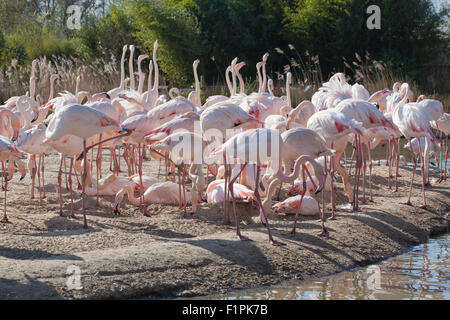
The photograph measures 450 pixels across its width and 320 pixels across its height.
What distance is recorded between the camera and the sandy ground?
4.37 meters

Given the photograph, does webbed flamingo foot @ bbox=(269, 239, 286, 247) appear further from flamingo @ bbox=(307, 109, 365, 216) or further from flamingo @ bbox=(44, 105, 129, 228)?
flamingo @ bbox=(44, 105, 129, 228)

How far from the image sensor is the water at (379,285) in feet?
15.0

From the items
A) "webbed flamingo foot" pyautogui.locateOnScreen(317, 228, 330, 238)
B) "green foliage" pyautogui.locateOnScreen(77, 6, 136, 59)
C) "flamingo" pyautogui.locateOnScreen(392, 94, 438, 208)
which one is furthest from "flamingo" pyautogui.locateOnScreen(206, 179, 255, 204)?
"green foliage" pyautogui.locateOnScreen(77, 6, 136, 59)

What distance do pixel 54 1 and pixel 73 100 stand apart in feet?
92.2

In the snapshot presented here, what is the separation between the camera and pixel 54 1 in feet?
112

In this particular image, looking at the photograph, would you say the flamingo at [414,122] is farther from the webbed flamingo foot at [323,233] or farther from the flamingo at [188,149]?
the flamingo at [188,149]

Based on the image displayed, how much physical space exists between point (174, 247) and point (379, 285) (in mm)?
1527

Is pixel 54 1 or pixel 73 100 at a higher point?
pixel 54 1

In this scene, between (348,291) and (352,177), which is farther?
(352,177)

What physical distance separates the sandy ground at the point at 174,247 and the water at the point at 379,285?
12cm

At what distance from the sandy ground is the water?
0.41 ft
